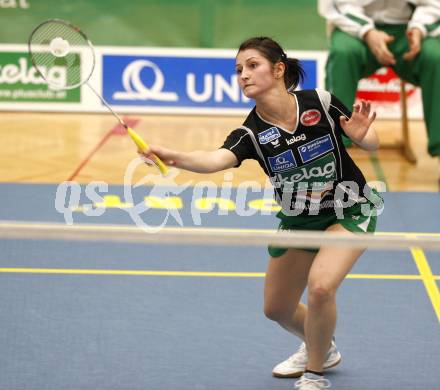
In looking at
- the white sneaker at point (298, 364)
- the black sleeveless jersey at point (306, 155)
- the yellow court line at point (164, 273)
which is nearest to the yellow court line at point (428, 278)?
the yellow court line at point (164, 273)

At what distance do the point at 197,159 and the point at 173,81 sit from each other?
6.00 metres

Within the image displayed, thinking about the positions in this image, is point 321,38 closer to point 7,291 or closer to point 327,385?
point 7,291

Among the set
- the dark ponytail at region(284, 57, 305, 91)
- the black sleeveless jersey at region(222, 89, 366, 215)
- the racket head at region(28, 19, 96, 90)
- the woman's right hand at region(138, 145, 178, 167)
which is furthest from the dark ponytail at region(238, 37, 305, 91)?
the racket head at region(28, 19, 96, 90)

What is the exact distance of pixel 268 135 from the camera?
14.1 ft

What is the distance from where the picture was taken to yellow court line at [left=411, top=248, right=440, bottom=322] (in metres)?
5.59

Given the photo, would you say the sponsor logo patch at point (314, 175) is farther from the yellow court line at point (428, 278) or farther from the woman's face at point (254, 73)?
the yellow court line at point (428, 278)

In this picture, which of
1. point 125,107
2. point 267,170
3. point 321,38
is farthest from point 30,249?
point 321,38

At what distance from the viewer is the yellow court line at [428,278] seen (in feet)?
18.3

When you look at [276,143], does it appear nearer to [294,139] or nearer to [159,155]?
[294,139]

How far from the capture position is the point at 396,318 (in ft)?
17.6

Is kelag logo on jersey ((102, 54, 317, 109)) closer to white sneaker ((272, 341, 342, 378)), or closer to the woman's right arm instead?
white sneaker ((272, 341, 342, 378))

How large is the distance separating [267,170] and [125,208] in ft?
9.79

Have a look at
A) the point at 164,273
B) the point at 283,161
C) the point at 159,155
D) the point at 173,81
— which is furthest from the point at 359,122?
the point at 173,81

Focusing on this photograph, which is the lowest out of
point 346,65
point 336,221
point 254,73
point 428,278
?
point 428,278
